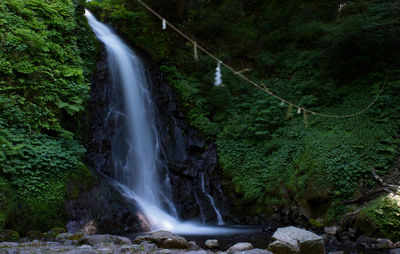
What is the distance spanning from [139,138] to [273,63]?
745 centimetres

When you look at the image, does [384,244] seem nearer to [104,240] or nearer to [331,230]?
[331,230]

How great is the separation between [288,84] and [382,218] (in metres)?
7.08

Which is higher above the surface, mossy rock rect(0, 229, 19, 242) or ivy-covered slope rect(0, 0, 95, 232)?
ivy-covered slope rect(0, 0, 95, 232)

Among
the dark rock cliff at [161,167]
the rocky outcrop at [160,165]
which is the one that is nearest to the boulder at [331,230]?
the dark rock cliff at [161,167]

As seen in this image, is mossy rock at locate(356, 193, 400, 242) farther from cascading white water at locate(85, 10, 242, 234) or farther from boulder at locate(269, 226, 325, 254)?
cascading white water at locate(85, 10, 242, 234)

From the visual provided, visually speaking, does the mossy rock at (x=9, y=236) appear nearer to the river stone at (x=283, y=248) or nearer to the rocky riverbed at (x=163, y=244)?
the rocky riverbed at (x=163, y=244)

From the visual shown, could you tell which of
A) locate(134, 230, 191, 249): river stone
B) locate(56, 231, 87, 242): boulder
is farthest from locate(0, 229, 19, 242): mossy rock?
locate(134, 230, 191, 249): river stone

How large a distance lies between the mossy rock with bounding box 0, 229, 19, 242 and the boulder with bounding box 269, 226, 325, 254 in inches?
181

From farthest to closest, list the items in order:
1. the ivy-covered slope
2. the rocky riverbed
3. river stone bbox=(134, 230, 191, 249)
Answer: the ivy-covered slope < river stone bbox=(134, 230, 191, 249) < the rocky riverbed

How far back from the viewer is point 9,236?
4.68 metres

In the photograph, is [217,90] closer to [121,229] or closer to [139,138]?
[139,138]

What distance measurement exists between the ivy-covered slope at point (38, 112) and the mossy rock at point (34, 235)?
148 mm

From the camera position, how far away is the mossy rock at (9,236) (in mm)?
4602

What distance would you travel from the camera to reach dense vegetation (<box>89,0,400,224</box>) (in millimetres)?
7535
